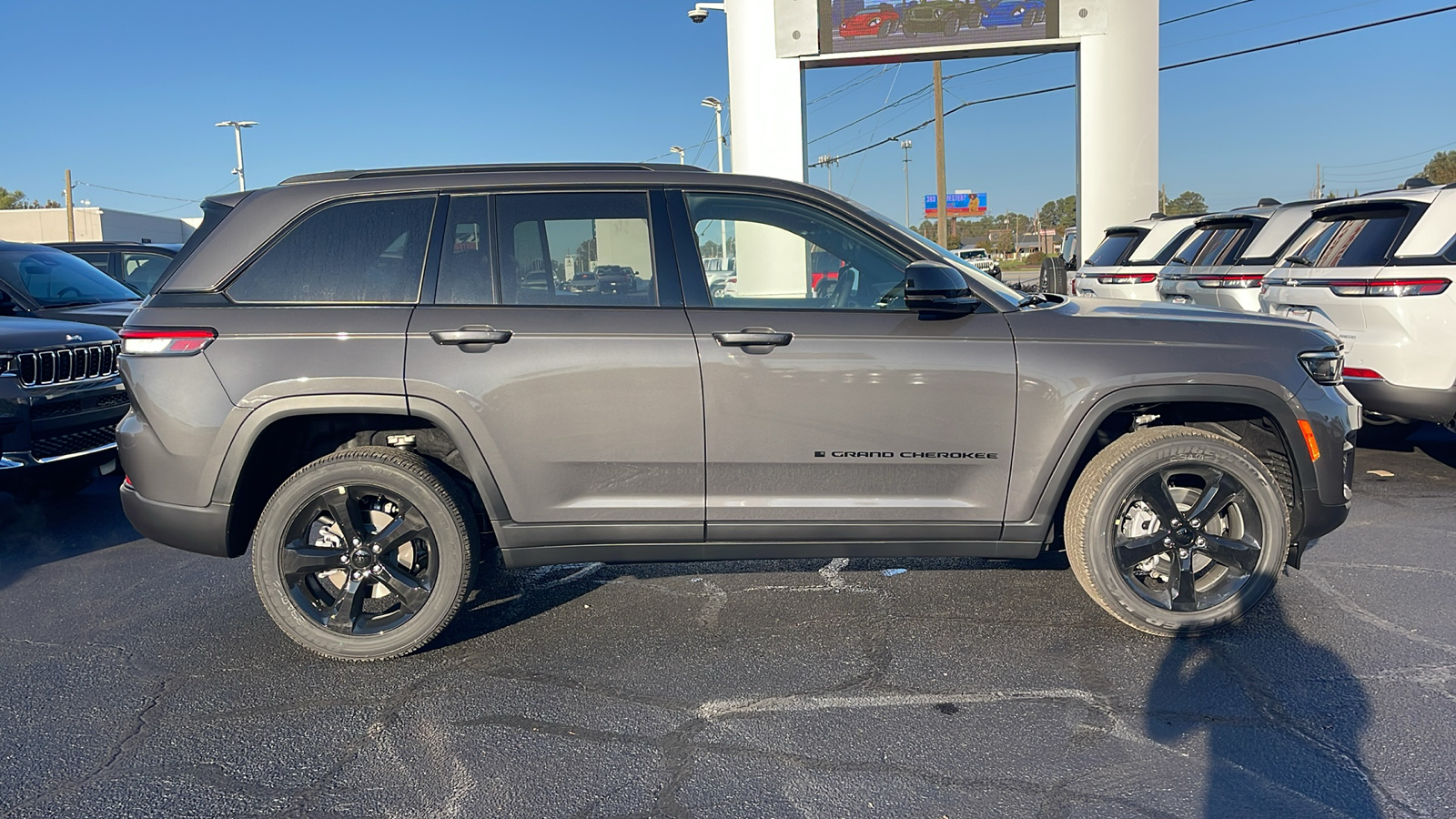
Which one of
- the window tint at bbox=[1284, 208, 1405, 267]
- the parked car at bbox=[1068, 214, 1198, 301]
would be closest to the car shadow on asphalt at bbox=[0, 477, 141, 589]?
the window tint at bbox=[1284, 208, 1405, 267]

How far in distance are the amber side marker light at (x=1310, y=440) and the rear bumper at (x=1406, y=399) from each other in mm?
2601

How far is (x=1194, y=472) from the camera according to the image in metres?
3.92

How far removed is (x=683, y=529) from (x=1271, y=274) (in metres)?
5.89

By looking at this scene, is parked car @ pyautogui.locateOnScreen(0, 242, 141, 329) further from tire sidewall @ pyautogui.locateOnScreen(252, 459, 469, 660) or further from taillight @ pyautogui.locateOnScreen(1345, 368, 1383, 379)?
taillight @ pyautogui.locateOnScreen(1345, 368, 1383, 379)

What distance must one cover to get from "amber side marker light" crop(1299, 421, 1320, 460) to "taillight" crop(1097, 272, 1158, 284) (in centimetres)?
797

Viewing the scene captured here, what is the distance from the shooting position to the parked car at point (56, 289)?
25.1 ft

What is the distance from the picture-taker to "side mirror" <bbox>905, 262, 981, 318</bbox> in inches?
141

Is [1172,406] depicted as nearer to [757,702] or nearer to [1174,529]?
[1174,529]

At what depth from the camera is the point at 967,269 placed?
160 inches

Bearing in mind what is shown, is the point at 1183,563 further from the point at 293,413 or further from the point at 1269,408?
the point at 293,413

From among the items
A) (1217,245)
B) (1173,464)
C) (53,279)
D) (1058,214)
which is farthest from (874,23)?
(1058,214)

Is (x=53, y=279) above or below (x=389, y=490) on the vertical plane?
above

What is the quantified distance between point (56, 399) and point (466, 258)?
369cm

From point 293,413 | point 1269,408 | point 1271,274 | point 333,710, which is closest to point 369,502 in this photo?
point 293,413
